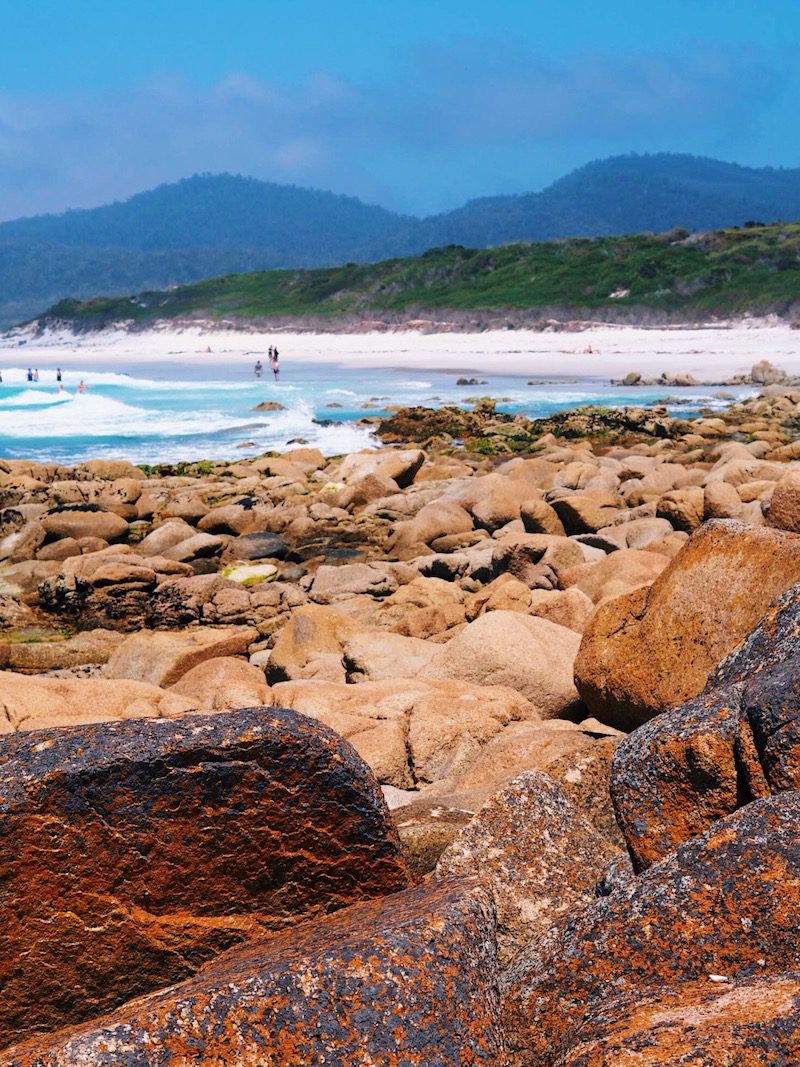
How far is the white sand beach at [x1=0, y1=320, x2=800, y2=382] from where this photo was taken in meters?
51.3

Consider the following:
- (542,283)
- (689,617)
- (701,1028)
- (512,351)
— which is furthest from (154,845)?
(542,283)

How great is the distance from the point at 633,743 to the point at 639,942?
2.85 ft

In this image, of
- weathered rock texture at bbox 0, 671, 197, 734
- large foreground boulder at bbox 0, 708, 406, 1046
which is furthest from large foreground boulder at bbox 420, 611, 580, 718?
large foreground boulder at bbox 0, 708, 406, 1046

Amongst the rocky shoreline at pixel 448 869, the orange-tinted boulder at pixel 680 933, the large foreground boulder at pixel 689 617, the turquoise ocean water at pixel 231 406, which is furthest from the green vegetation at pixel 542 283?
the orange-tinted boulder at pixel 680 933

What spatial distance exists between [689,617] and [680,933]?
9.13 feet

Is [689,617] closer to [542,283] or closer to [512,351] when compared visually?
[512,351]

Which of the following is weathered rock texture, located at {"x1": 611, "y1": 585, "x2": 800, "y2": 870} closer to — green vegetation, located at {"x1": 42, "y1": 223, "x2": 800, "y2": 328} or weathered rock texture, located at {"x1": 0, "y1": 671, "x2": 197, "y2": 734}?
weathered rock texture, located at {"x1": 0, "y1": 671, "x2": 197, "y2": 734}

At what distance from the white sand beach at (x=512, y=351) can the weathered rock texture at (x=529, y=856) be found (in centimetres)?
4371

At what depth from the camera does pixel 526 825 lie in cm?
328

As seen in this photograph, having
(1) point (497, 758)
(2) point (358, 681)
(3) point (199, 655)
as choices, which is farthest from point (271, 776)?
(3) point (199, 655)

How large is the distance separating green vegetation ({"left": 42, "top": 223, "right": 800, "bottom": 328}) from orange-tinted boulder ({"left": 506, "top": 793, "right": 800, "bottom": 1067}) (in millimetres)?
63618

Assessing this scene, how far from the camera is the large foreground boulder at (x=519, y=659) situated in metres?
7.06

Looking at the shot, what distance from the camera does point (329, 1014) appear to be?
215 centimetres

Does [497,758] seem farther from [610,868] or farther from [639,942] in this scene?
[639,942]
